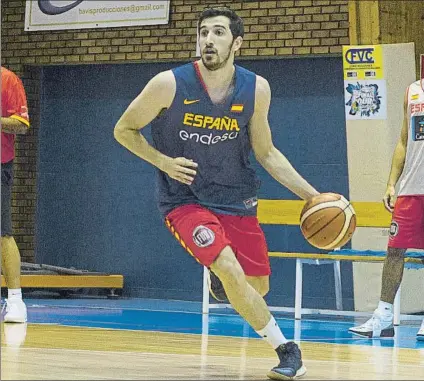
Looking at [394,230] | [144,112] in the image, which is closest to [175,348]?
[144,112]

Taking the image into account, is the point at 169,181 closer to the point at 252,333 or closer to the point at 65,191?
the point at 252,333

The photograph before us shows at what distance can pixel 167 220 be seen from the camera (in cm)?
560

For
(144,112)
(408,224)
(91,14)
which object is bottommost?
(408,224)

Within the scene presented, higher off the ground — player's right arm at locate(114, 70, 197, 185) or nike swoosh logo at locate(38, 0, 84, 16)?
nike swoosh logo at locate(38, 0, 84, 16)

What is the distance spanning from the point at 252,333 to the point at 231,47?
331cm

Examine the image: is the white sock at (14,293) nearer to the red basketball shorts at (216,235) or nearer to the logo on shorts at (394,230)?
the logo on shorts at (394,230)

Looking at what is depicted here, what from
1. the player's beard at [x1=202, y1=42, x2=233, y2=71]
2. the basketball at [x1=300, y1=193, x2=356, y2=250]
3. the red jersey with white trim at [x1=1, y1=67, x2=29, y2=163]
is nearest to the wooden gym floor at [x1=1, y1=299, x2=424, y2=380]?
the basketball at [x1=300, y1=193, x2=356, y2=250]

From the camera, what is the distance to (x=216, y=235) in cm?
526

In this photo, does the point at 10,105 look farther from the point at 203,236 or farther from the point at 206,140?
the point at 203,236

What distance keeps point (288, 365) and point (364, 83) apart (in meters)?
6.19

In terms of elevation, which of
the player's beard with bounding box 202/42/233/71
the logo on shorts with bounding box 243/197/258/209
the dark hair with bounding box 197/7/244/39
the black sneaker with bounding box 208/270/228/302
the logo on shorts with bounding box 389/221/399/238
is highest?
the dark hair with bounding box 197/7/244/39

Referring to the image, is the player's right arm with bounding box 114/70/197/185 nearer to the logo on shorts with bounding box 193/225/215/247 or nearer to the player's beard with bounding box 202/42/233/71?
the player's beard with bounding box 202/42/233/71

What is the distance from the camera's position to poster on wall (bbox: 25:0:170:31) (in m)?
13.1

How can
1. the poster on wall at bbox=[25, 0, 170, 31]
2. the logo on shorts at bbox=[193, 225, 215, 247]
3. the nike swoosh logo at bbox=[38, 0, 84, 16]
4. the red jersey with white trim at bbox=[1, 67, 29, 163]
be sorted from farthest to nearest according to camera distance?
1. the nike swoosh logo at bbox=[38, 0, 84, 16]
2. the poster on wall at bbox=[25, 0, 170, 31]
3. the red jersey with white trim at bbox=[1, 67, 29, 163]
4. the logo on shorts at bbox=[193, 225, 215, 247]
